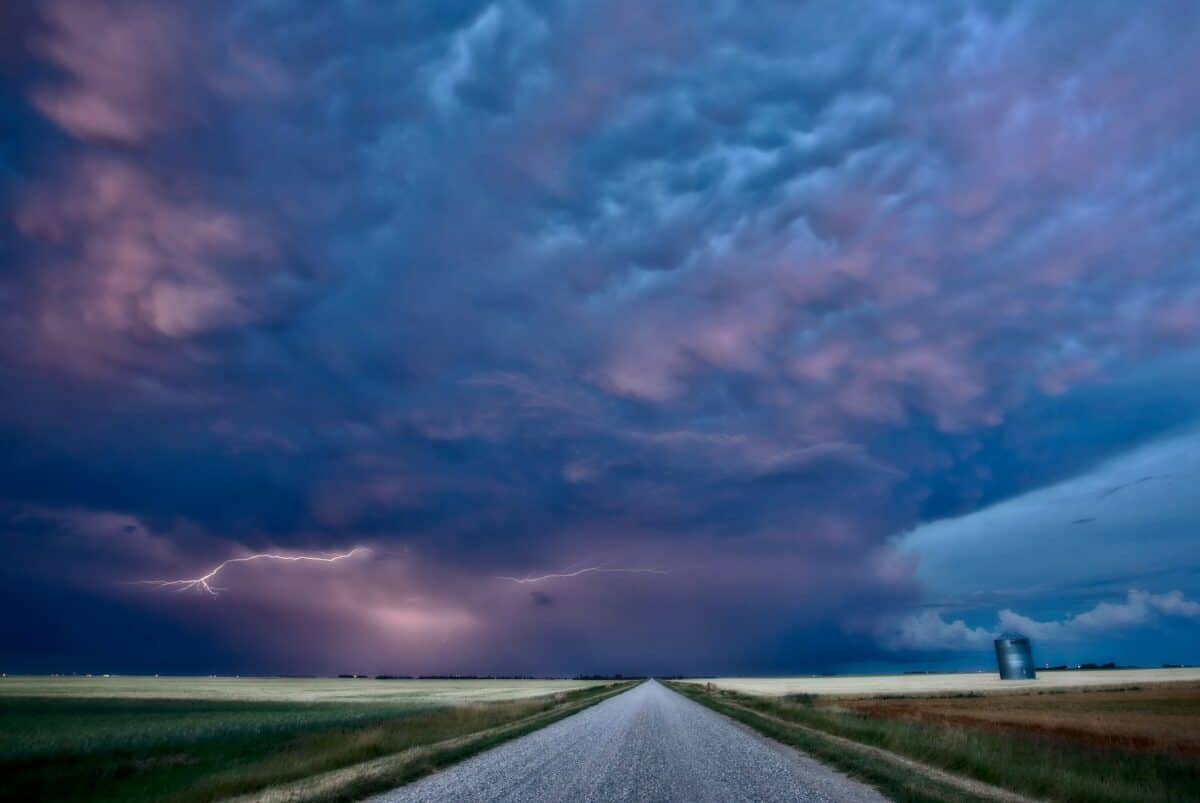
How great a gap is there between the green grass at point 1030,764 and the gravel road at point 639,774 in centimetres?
138

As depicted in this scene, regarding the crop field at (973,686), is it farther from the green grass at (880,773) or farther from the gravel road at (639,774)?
the gravel road at (639,774)

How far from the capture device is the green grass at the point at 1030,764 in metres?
14.5

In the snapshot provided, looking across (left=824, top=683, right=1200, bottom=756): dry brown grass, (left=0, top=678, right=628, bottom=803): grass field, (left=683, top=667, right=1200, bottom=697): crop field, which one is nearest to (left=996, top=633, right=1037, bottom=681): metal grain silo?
(left=683, top=667, right=1200, bottom=697): crop field

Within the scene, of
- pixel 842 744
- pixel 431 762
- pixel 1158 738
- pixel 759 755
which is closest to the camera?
pixel 431 762

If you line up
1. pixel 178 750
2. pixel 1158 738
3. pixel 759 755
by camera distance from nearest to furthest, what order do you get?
pixel 759 755 < pixel 178 750 < pixel 1158 738

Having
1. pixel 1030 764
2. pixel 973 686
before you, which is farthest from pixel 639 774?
pixel 973 686

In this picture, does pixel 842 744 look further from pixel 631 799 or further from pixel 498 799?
pixel 498 799

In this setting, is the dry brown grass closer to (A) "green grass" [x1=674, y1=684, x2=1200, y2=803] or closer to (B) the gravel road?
(A) "green grass" [x1=674, y1=684, x2=1200, y2=803]

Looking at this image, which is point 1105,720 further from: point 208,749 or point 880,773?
point 208,749

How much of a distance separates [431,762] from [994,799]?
1396cm

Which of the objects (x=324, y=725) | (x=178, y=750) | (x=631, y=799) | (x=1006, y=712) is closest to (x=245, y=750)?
(x=178, y=750)

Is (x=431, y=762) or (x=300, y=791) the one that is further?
(x=431, y=762)

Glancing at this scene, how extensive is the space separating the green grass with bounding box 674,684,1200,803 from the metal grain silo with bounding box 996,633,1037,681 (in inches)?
4179

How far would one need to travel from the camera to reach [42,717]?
4097 cm
